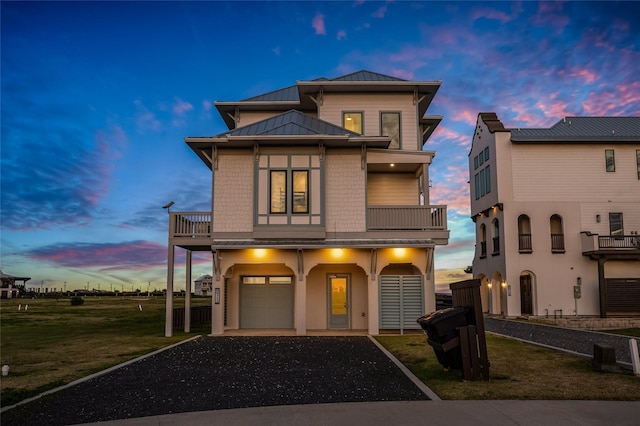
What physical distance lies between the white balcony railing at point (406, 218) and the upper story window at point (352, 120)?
4310 millimetres

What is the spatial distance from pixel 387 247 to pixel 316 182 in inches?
148

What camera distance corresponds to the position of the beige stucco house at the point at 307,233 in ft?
66.2

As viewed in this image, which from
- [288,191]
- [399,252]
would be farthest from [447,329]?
[288,191]

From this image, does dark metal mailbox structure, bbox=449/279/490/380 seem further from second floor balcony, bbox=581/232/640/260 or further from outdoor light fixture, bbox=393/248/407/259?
second floor balcony, bbox=581/232/640/260

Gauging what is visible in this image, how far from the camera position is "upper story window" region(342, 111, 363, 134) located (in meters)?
A: 23.0

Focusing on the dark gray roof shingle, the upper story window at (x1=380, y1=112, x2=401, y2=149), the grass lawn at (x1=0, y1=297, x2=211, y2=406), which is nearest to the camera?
the grass lawn at (x1=0, y1=297, x2=211, y2=406)

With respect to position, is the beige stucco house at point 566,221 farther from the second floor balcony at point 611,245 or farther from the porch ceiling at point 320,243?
the porch ceiling at point 320,243

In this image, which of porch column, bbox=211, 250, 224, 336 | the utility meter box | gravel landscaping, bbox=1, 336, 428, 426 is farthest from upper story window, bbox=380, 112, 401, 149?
the utility meter box

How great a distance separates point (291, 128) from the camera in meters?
20.6

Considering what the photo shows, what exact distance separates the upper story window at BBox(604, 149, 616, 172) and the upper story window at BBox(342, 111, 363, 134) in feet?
63.2

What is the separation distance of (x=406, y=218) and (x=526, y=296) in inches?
635

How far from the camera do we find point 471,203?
40.2 meters

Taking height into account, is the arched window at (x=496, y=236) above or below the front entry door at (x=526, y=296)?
above

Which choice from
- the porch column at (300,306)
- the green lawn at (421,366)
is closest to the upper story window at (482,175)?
the green lawn at (421,366)
